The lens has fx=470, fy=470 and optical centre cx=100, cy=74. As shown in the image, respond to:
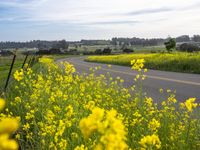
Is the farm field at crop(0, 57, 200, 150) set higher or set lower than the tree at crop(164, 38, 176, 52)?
higher

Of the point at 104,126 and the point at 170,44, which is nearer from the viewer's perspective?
the point at 104,126

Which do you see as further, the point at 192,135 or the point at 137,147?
the point at 192,135

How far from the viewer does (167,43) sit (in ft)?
226

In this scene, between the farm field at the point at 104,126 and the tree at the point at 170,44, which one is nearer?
the farm field at the point at 104,126

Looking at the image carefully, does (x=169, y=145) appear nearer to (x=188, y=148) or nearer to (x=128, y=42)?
(x=188, y=148)

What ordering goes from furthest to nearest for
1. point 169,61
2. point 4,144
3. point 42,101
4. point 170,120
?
point 169,61
point 42,101
point 170,120
point 4,144

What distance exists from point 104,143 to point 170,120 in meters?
5.03

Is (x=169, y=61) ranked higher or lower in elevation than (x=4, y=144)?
lower

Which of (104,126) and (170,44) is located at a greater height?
(104,126)

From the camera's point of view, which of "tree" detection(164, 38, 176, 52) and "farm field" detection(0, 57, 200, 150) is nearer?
"farm field" detection(0, 57, 200, 150)

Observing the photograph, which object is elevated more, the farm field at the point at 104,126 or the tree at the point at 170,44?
the farm field at the point at 104,126

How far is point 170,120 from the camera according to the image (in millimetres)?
6363

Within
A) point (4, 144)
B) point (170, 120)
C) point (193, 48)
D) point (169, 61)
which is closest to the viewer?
point (4, 144)

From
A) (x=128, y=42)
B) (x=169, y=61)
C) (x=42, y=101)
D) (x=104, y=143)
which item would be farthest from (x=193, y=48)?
(x=128, y=42)
